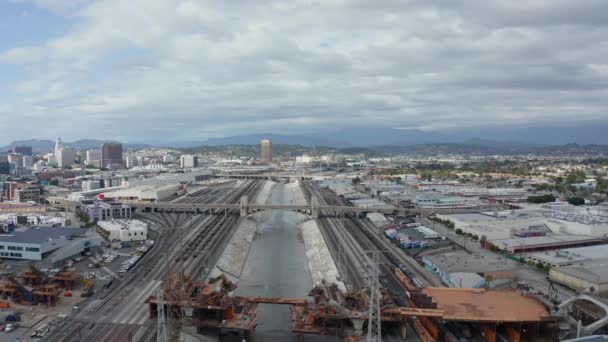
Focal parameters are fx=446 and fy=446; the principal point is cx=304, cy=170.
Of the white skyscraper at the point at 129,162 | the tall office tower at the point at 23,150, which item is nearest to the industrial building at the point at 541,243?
the white skyscraper at the point at 129,162

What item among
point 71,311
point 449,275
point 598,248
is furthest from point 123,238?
point 598,248

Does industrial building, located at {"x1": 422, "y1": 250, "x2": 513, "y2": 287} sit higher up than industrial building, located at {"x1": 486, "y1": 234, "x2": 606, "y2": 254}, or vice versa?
industrial building, located at {"x1": 486, "y1": 234, "x2": 606, "y2": 254}

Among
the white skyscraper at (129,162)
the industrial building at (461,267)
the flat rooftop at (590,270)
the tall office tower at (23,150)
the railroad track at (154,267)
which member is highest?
the tall office tower at (23,150)

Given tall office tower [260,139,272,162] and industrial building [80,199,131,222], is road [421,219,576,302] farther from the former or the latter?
tall office tower [260,139,272,162]

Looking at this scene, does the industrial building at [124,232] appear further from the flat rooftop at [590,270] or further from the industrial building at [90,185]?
the industrial building at [90,185]

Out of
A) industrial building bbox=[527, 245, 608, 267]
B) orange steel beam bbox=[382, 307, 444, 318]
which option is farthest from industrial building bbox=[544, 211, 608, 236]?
orange steel beam bbox=[382, 307, 444, 318]
